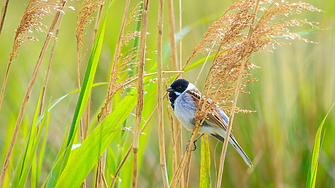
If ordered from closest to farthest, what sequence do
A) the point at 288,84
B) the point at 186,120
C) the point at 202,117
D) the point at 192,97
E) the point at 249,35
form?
the point at 249,35 < the point at 202,117 < the point at 186,120 < the point at 192,97 < the point at 288,84

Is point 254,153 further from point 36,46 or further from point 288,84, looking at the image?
point 36,46

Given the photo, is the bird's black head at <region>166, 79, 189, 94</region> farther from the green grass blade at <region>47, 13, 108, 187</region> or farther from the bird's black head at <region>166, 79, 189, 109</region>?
the green grass blade at <region>47, 13, 108, 187</region>

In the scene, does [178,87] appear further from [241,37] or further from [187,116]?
[241,37]

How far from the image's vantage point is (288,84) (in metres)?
2.49

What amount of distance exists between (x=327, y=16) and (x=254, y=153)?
1397 millimetres

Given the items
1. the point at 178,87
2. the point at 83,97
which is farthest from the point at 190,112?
the point at 83,97

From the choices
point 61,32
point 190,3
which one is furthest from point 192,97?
point 61,32

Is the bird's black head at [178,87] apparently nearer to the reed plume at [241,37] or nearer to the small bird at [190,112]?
the small bird at [190,112]

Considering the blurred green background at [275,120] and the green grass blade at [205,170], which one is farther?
the blurred green background at [275,120]

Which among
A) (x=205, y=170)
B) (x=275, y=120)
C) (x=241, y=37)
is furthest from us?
(x=275, y=120)

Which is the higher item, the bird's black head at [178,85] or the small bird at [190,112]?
the bird's black head at [178,85]

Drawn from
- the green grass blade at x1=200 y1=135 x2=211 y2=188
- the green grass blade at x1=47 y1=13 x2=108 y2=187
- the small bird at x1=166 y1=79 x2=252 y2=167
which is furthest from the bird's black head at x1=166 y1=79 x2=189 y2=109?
the green grass blade at x1=47 y1=13 x2=108 y2=187

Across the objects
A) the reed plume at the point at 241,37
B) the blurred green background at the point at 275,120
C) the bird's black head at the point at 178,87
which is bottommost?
the blurred green background at the point at 275,120

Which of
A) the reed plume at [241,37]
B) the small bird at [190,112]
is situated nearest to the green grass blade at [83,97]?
the reed plume at [241,37]
